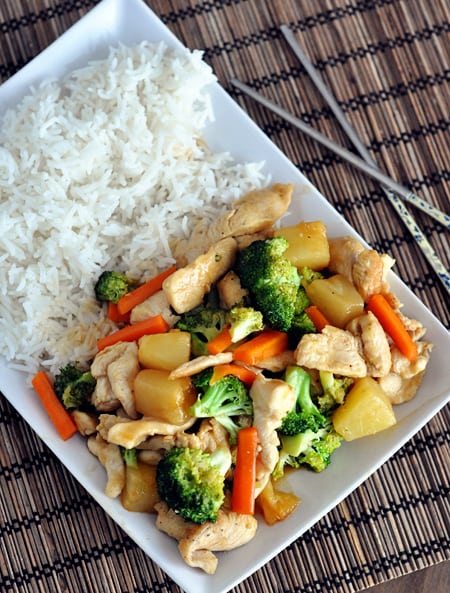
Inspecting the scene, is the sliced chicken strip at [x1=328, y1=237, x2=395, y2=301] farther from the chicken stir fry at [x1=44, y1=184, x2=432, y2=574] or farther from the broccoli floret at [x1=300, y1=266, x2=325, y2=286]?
the broccoli floret at [x1=300, y1=266, x2=325, y2=286]

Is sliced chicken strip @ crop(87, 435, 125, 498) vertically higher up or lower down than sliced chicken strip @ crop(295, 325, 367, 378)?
lower down

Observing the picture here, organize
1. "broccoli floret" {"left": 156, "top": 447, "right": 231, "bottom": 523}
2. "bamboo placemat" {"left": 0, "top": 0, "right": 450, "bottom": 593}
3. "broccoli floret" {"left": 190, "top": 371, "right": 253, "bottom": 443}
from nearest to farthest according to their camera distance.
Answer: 1. "broccoli floret" {"left": 156, "top": 447, "right": 231, "bottom": 523}
2. "broccoli floret" {"left": 190, "top": 371, "right": 253, "bottom": 443}
3. "bamboo placemat" {"left": 0, "top": 0, "right": 450, "bottom": 593}

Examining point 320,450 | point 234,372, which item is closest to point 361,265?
point 234,372

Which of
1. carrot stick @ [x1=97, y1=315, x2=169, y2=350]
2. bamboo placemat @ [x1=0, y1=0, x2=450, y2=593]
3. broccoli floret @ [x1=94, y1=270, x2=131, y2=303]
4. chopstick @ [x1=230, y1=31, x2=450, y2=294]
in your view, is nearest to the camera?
carrot stick @ [x1=97, y1=315, x2=169, y2=350]

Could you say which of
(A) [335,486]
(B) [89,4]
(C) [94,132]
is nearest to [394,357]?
(A) [335,486]

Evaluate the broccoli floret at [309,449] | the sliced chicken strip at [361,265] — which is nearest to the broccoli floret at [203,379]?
the broccoli floret at [309,449]

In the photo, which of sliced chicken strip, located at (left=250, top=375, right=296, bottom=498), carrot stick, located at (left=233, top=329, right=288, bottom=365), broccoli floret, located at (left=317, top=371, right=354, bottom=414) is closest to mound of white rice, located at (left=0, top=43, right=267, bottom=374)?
carrot stick, located at (left=233, top=329, right=288, bottom=365)

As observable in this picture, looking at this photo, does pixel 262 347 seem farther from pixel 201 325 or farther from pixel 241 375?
pixel 201 325

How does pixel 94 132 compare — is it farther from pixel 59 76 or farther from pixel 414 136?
pixel 414 136

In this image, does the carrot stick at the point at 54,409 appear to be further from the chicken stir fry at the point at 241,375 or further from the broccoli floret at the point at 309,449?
the broccoli floret at the point at 309,449
